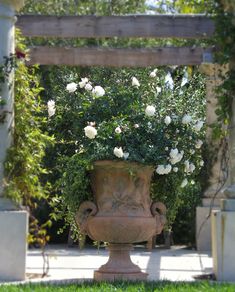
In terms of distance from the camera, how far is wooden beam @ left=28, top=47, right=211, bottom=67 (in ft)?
34.6

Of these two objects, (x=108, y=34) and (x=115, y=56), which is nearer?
(x=108, y=34)

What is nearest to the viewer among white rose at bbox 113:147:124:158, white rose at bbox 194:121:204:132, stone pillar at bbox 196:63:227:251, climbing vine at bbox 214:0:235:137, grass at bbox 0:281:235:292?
grass at bbox 0:281:235:292

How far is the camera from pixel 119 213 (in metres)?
6.39

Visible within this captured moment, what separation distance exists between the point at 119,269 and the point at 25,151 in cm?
148

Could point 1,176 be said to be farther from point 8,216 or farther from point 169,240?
point 169,240

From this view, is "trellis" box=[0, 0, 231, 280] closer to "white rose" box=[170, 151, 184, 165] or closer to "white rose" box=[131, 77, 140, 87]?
"white rose" box=[131, 77, 140, 87]

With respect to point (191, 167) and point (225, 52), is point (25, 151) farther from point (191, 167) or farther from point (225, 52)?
point (225, 52)

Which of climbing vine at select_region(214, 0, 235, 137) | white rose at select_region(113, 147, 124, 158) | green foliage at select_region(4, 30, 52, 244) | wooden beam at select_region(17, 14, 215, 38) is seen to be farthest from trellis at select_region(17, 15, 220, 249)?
white rose at select_region(113, 147, 124, 158)

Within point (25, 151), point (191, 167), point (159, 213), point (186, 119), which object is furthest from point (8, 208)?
point (186, 119)

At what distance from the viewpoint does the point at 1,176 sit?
22.6 feet

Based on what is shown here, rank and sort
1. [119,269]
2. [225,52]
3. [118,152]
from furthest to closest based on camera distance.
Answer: [225,52], [119,269], [118,152]

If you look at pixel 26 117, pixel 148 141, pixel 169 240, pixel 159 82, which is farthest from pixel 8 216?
pixel 169 240

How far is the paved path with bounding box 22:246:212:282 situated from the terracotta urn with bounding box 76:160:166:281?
58 centimetres

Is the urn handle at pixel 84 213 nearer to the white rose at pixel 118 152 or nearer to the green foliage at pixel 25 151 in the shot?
the green foliage at pixel 25 151
